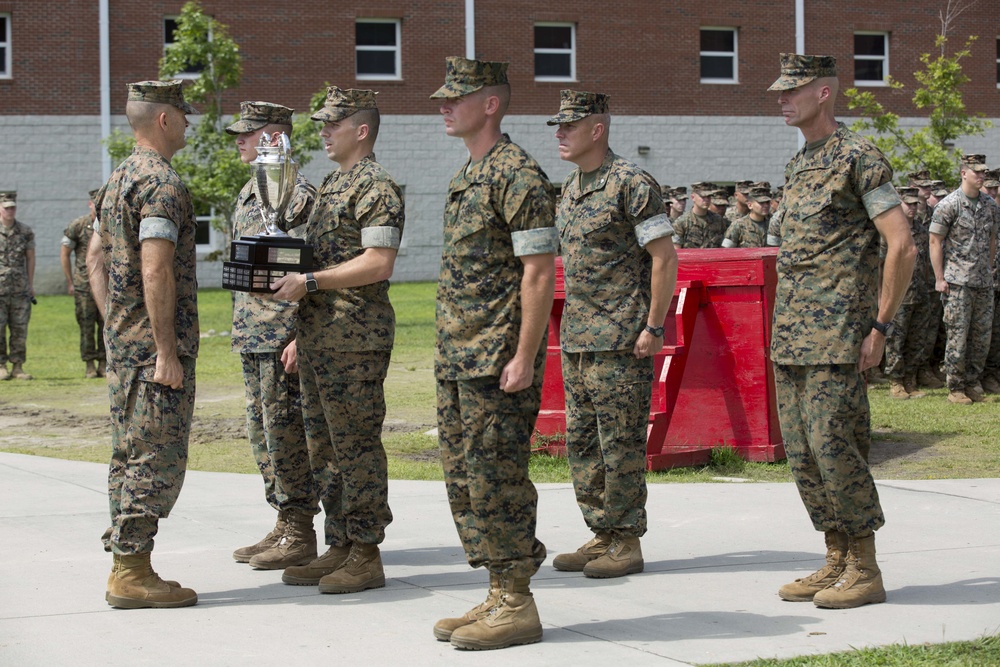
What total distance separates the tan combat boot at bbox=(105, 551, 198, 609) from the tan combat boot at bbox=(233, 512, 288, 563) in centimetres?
87

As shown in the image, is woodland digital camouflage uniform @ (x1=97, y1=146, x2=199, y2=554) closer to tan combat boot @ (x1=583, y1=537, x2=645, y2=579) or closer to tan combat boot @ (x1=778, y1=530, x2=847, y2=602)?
tan combat boot @ (x1=583, y1=537, x2=645, y2=579)

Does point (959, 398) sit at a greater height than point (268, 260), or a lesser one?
lesser

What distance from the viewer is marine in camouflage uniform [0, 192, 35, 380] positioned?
1553 cm

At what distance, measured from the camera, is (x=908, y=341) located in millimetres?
13359

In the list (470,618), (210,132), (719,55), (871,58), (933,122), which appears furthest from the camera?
(871,58)

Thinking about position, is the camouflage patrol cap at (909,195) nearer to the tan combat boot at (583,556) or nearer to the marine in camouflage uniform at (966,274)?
the marine in camouflage uniform at (966,274)

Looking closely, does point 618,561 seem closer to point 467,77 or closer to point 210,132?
point 467,77

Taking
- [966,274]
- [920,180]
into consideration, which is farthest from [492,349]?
[920,180]

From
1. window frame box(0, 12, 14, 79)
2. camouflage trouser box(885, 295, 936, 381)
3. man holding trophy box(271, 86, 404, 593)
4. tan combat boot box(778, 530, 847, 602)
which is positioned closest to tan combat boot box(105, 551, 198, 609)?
man holding trophy box(271, 86, 404, 593)

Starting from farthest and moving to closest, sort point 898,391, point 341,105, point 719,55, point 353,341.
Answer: point 719,55
point 898,391
point 341,105
point 353,341

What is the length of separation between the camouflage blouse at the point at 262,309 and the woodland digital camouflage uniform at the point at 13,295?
32.6 ft

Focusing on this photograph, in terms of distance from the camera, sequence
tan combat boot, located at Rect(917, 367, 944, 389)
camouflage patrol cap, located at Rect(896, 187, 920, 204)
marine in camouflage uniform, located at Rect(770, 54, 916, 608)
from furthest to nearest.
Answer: tan combat boot, located at Rect(917, 367, 944, 389), camouflage patrol cap, located at Rect(896, 187, 920, 204), marine in camouflage uniform, located at Rect(770, 54, 916, 608)

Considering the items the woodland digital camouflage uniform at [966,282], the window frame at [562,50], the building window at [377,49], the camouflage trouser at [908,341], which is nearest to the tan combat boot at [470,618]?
the woodland digital camouflage uniform at [966,282]

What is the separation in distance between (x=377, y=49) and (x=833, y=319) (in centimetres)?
2676
